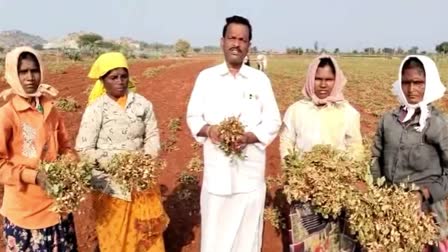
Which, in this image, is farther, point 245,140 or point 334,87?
point 334,87

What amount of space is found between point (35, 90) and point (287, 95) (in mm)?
11159

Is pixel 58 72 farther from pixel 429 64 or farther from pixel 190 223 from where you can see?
pixel 429 64

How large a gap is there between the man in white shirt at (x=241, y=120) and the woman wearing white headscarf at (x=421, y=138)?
91cm

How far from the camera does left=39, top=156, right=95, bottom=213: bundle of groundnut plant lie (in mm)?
3199

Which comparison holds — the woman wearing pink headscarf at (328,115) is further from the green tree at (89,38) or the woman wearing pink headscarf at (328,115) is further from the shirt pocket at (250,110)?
the green tree at (89,38)

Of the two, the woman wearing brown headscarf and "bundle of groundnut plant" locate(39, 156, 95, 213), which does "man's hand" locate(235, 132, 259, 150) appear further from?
the woman wearing brown headscarf

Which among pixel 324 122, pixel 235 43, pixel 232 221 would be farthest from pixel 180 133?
pixel 235 43

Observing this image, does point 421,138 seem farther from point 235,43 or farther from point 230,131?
point 235,43

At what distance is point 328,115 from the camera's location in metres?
3.85

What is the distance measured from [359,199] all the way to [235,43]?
140cm

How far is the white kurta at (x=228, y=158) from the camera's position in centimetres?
369

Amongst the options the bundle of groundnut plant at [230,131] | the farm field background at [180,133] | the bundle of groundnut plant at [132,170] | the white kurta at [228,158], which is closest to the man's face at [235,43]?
the white kurta at [228,158]

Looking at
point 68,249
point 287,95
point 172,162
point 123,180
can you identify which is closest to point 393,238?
point 123,180

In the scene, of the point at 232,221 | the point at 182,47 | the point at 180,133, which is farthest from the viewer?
the point at 182,47
